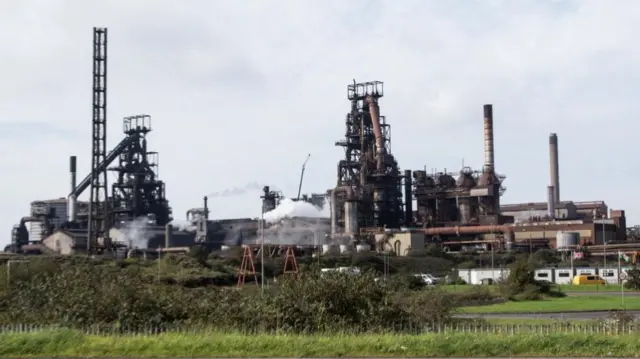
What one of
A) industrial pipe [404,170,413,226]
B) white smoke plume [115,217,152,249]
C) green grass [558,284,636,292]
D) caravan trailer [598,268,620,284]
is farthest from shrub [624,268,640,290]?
white smoke plume [115,217,152,249]

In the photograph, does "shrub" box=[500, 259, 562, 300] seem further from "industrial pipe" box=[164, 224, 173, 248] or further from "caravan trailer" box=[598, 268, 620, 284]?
"industrial pipe" box=[164, 224, 173, 248]

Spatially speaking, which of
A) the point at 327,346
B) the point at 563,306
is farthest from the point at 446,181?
the point at 327,346

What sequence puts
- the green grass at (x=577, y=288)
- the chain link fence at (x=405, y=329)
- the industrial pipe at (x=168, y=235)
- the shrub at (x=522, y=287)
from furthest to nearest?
the industrial pipe at (x=168, y=235) < the green grass at (x=577, y=288) < the shrub at (x=522, y=287) < the chain link fence at (x=405, y=329)

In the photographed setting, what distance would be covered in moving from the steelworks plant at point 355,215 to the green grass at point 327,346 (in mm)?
80693

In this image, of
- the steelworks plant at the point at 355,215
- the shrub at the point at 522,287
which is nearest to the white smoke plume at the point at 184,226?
the steelworks plant at the point at 355,215

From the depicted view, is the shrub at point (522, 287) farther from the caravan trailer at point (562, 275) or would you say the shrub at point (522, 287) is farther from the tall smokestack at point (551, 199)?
the tall smokestack at point (551, 199)

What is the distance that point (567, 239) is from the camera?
349 ft

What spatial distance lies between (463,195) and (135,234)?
46480mm

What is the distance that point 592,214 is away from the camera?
13088 cm

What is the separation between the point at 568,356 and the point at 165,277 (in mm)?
46334

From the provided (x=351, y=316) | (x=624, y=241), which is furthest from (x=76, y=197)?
(x=351, y=316)

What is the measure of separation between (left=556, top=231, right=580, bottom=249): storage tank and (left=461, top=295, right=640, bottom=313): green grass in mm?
53918

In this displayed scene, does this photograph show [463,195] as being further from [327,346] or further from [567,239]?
[327,346]

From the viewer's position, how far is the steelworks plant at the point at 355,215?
108 m
